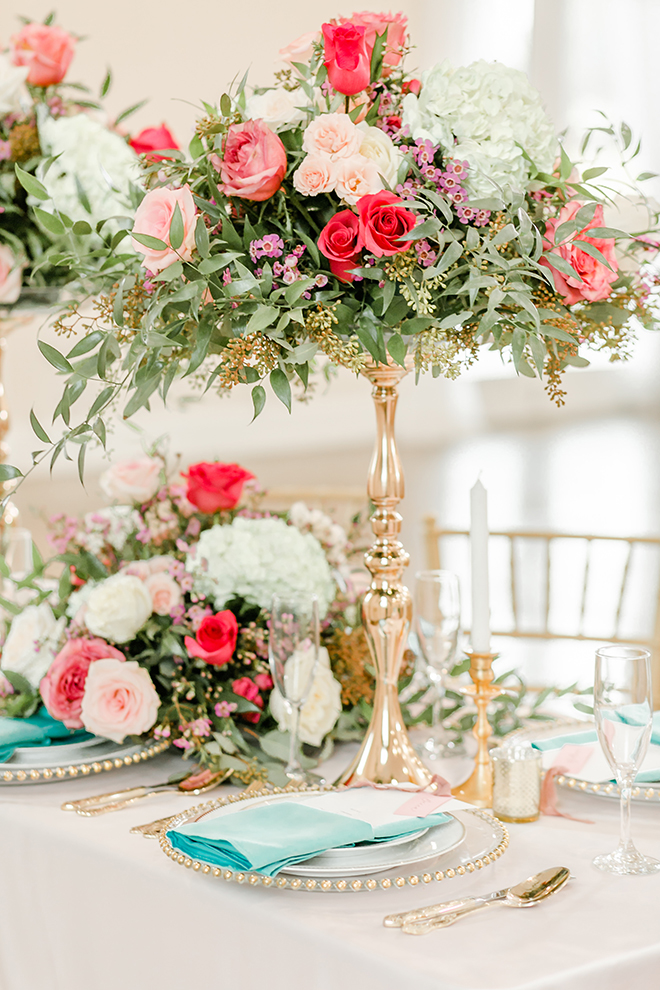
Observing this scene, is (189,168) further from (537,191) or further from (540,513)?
(540,513)

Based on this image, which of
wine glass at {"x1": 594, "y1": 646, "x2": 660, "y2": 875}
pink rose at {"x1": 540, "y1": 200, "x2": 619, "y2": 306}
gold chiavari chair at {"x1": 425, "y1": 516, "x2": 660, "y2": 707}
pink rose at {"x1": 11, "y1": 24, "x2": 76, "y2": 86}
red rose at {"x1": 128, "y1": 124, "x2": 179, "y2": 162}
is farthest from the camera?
gold chiavari chair at {"x1": 425, "y1": 516, "x2": 660, "y2": 707}

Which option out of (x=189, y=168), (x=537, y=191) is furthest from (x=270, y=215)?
(x=537, y=191)

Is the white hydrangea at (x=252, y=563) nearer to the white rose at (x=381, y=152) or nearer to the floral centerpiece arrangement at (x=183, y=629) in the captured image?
the floral centerpiece arrangement at (x=183, y=629)

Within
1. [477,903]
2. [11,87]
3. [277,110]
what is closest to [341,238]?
[277,110]

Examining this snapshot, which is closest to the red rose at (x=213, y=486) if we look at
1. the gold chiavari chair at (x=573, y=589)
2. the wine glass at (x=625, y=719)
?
the wine glass at (x=625, y=719)

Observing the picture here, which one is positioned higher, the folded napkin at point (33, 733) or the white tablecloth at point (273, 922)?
the folded napkin at point (33, 733)

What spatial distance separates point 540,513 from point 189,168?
424 centimetres

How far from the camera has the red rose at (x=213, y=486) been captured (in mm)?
1379

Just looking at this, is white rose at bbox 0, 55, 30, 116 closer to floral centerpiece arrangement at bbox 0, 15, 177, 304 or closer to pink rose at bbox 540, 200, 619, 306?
floral centerpiece arrangement at bbox 0, 15, 177, 304

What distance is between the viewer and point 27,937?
1.06m

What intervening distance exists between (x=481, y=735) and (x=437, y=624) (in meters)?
0.16

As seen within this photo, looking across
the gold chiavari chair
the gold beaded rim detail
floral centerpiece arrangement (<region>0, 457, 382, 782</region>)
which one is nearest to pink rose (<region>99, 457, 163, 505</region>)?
floral centerpiece arrangement (<region>0, 457, 382, 782</region>)

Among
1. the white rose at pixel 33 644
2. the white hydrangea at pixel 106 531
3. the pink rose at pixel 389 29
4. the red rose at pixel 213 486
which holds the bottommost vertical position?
the white rose at pixel 33 644

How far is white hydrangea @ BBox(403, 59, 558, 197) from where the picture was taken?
1.00 metres
